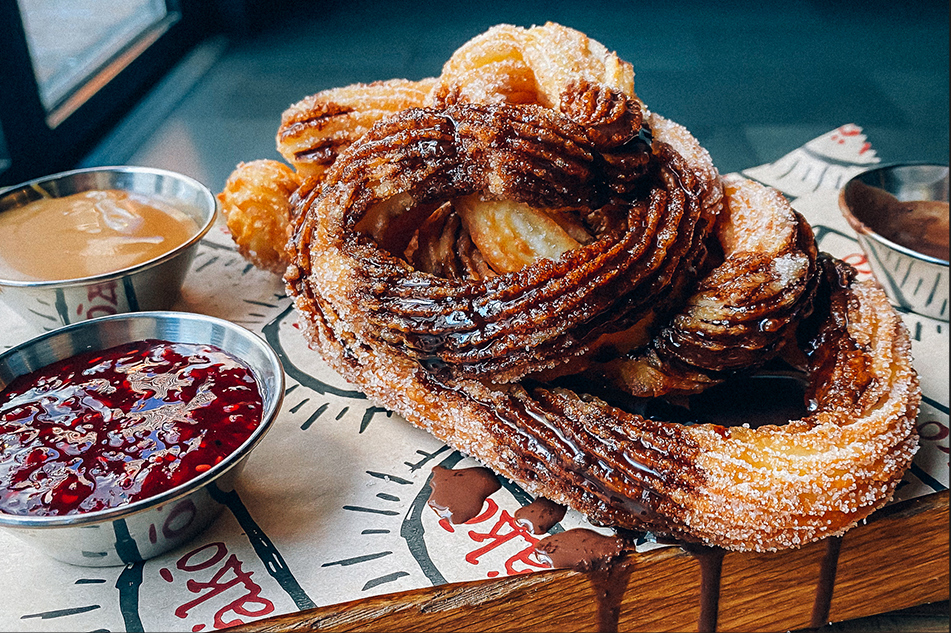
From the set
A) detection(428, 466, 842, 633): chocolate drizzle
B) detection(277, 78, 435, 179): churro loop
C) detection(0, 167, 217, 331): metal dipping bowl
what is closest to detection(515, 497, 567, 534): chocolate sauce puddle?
detection(428, 466, 842, 633): chocolate drizzle

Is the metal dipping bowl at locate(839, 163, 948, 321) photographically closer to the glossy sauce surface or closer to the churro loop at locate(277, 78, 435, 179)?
the glossy sauce surface

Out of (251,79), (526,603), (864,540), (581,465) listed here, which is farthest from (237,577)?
(251,79)

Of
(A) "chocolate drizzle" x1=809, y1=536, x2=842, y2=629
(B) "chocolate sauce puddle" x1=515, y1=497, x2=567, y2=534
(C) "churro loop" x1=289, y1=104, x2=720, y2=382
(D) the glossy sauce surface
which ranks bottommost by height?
(A) "chocolate drizzle" x1=809, y1=536, x2=842, y2=629

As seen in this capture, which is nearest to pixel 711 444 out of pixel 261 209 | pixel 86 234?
pixel 261 209

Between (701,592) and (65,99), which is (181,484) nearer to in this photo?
(701,592)

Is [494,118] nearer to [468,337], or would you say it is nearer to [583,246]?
[583,246]

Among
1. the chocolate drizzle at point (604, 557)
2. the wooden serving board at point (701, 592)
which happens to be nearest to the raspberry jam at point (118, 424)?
the wooden serving board at point (701, 592)
